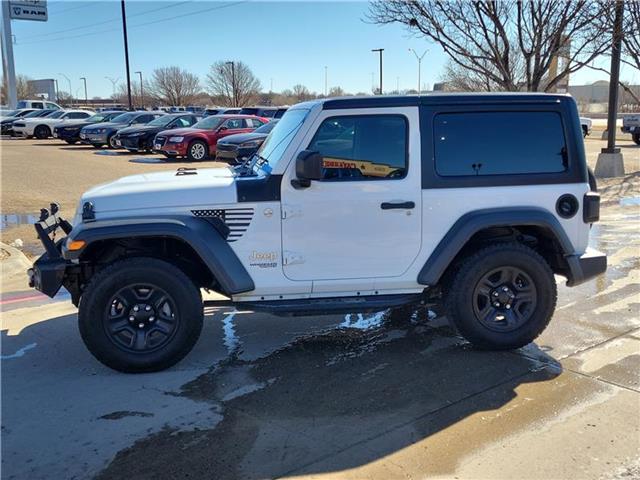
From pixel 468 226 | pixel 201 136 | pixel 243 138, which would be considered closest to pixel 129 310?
pixel 468 226

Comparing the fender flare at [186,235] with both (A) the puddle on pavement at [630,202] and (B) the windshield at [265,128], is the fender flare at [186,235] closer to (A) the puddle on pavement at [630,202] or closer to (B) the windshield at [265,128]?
(A) the puddle on pavement at [630,202]

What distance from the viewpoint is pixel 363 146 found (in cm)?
447

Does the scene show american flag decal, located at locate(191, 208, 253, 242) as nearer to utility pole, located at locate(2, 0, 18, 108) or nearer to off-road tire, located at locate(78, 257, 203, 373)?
off-road tire, located at locate(78, 257, 203, 373)

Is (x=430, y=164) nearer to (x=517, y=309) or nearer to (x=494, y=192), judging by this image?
(x=494, y=192)

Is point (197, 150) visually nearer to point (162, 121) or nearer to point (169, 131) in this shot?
point (169, 131)

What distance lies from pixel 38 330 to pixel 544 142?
15.0 ft

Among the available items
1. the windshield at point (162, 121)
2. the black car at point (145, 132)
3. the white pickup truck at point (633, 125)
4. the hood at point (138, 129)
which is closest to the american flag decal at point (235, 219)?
the black car at point (145, 132)

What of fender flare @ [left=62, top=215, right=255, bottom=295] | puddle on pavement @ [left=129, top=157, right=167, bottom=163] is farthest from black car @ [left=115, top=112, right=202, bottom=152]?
fender flare @ [left=62, top=215, right=255, bottom=295]

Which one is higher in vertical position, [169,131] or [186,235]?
[169,131]

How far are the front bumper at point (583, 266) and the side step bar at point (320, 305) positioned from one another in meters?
1.39

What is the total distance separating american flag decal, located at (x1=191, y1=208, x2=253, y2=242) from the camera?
167 inches

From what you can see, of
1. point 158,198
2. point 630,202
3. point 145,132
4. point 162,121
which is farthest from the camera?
point 162,121

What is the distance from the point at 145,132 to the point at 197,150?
155 inches

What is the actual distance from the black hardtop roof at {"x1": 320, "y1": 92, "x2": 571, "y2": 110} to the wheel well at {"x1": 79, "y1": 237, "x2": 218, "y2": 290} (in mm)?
1523
